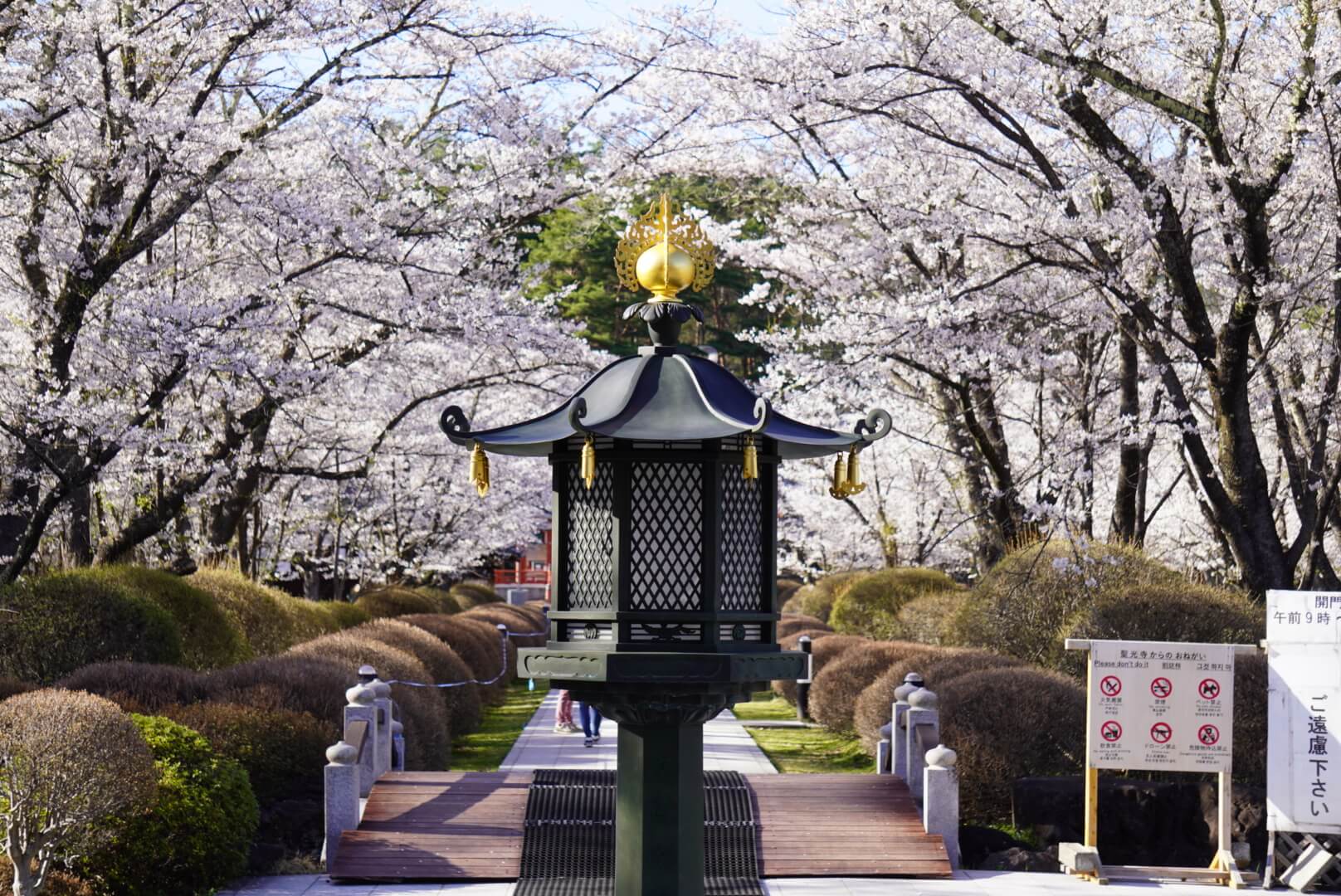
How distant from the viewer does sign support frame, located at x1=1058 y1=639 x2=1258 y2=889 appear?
10.6 m

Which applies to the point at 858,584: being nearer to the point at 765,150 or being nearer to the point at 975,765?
the point at 765,150

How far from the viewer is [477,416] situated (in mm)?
30984

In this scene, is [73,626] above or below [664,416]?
below

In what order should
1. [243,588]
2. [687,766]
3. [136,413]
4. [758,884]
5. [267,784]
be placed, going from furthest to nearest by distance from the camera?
[243,588]
[136,413]
[267,784]
[758,884]
[687,766]

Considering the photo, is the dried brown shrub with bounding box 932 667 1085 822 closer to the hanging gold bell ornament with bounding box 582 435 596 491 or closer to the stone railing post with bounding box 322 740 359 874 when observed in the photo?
the stone railing post with bounding box 322 740 359 874

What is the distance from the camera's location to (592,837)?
35.6 feet

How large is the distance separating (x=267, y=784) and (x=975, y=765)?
19.5 ft

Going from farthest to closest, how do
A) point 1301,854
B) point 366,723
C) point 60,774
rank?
point 366,723
point 1301,854
point 60,774

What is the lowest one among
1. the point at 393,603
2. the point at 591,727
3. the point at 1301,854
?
the point at 591,727

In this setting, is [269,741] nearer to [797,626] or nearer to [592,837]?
[592,837]

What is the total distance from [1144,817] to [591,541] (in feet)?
25.1

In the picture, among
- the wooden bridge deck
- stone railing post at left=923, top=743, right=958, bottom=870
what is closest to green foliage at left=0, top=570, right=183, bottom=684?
the wooden bridge deck

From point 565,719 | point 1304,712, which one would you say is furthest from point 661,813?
point 565,719

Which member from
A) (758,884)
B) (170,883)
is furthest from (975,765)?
(170,883)
